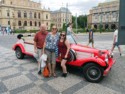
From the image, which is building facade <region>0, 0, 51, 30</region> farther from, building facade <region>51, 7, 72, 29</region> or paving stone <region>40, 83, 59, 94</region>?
paving stone <region>40, 83, 59, 94</region>

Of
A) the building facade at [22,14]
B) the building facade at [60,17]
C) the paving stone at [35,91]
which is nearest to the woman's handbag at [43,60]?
the paving stone at [35,91]

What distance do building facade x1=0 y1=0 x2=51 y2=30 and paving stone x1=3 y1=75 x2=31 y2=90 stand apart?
2946 inches

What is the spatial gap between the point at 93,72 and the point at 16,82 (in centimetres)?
235

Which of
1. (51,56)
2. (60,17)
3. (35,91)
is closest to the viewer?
(35,91)

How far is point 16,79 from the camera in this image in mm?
5031

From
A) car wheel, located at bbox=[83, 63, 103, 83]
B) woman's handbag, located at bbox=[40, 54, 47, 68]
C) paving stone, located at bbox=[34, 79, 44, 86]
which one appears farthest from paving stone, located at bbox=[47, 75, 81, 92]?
woman's handbag, located at bbox=[40, 54, 47, 68]

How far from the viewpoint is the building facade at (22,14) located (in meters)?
77.2

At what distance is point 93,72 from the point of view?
4762 mm

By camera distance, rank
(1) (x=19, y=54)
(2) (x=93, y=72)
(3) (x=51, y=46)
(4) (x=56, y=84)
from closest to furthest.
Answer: (4) (x=56, y=84), (2) (x=93, y=72), (3) (x=51, y=46), (1) (x=19, y=54)

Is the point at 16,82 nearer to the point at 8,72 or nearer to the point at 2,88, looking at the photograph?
the point at 2,88

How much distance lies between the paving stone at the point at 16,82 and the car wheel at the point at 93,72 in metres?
1.78

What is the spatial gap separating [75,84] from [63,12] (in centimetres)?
11636

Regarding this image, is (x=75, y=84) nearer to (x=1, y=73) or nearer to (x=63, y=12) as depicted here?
(x=1, y=73)

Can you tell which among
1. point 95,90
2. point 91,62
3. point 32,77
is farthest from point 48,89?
point 91,62
